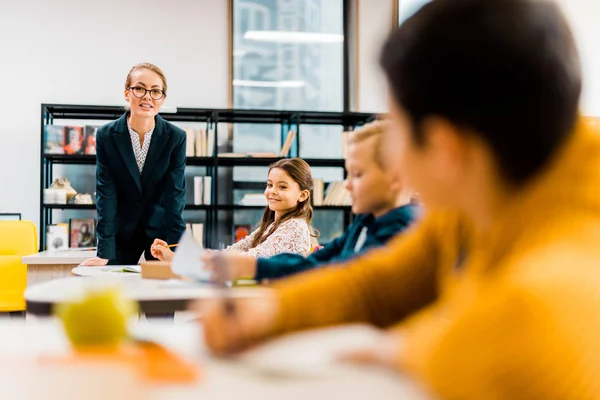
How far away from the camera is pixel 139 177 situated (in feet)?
10.1

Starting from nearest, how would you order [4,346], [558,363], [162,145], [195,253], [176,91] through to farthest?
[558,363] → [4,346] → [195,253] → [162,145] → [176,91]

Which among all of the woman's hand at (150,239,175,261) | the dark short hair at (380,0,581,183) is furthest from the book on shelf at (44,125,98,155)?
the dark short hair at (380,0,581,183)

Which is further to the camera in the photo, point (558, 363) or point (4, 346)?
point (4, 346)

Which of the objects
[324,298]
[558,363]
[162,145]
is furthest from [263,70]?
[558,363]

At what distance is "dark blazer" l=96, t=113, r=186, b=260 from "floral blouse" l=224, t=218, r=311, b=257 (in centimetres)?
54

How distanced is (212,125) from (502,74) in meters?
5.59

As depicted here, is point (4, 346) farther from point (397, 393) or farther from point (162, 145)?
point (162, 145)

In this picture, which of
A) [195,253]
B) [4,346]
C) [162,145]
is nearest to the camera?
[4,346]

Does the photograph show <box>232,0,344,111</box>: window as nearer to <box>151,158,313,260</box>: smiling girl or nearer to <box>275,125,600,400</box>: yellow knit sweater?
<box>151,158,313,260</box>: smiling girl

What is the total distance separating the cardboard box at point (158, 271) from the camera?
1.75 m

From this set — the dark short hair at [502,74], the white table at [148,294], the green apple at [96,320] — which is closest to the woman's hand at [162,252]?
the white table at [148,294]

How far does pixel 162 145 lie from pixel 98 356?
2479 millimetres

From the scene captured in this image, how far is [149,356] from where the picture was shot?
707 millimetres

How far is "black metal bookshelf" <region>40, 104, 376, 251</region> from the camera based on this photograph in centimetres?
558
